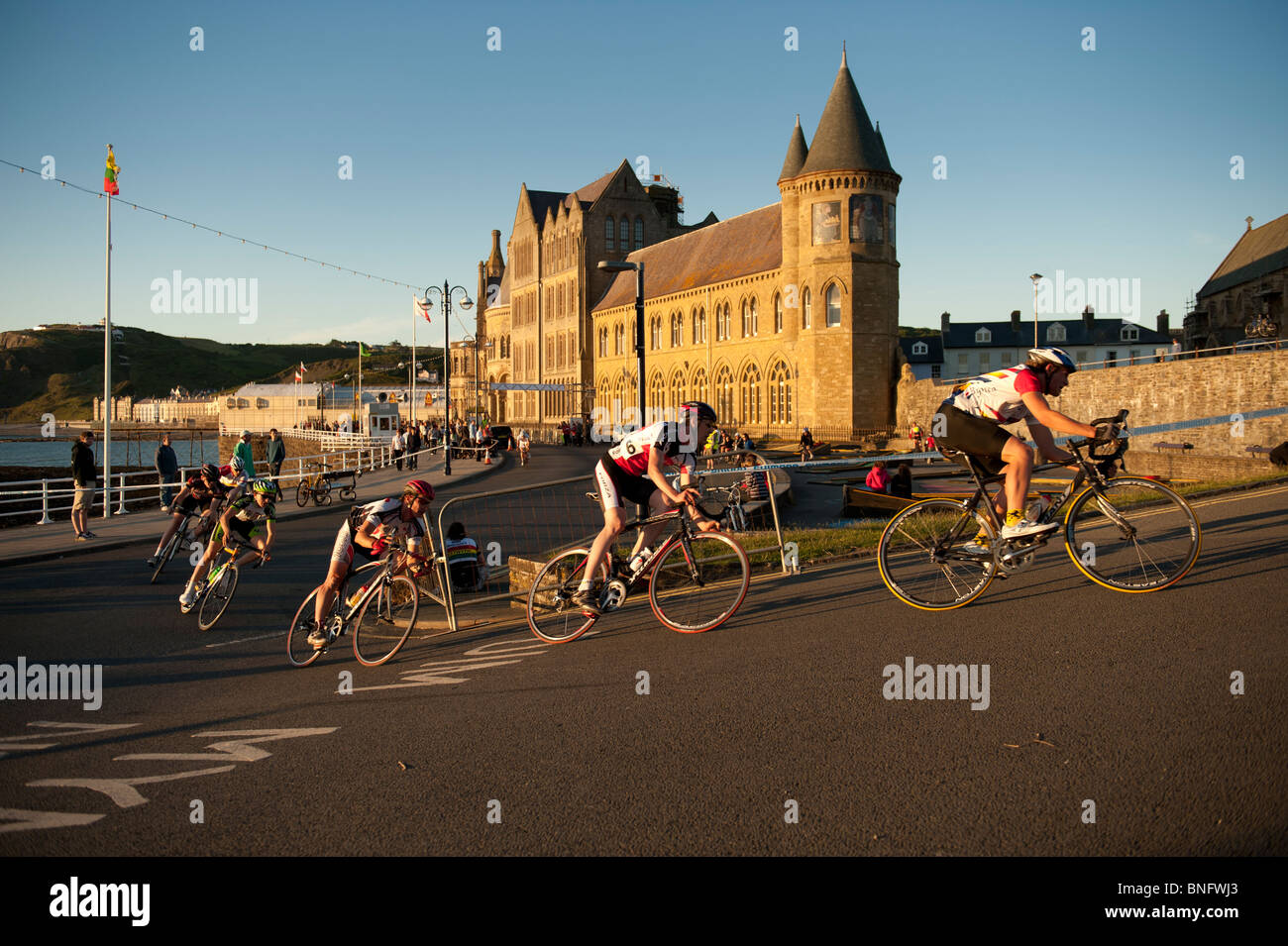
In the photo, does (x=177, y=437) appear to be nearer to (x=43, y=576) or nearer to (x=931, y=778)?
(x=43, y=576)

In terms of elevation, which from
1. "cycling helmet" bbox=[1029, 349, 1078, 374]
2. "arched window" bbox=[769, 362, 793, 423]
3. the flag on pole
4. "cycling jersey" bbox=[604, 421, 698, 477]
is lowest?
"cycling jersey" bbox=[604, 421, 698, 477]

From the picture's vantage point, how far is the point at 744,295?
66.0m

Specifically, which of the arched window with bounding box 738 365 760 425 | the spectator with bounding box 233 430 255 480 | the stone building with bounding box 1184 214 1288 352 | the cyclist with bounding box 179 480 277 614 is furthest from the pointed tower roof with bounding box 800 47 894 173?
the cyclist with bounding box 179 480 277 614

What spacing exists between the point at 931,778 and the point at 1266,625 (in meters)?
3.46

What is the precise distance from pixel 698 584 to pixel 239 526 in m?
5.77

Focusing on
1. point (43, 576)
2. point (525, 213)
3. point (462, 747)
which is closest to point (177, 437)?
point (525, 213)

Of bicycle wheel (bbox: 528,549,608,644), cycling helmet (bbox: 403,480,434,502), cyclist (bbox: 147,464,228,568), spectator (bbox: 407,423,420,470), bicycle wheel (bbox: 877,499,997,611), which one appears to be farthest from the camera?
spectator (bbox: 407,423,420,470)

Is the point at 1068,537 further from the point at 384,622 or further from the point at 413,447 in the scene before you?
the point at 413,447

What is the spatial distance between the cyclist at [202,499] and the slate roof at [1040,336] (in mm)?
84376

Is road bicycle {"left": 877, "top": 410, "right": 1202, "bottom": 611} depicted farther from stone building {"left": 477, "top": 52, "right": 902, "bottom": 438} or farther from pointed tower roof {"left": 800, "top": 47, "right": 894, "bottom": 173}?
pointed tower roof {"left": 800, "top": 47, "right": 894, "bottom": 173}

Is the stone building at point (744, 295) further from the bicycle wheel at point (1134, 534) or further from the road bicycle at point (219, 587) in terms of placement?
the bicycle wheel at point (1134, 534)

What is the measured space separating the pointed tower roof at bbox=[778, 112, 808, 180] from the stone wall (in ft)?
87.8

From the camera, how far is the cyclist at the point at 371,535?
7812 mm

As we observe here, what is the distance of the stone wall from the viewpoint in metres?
27.6
